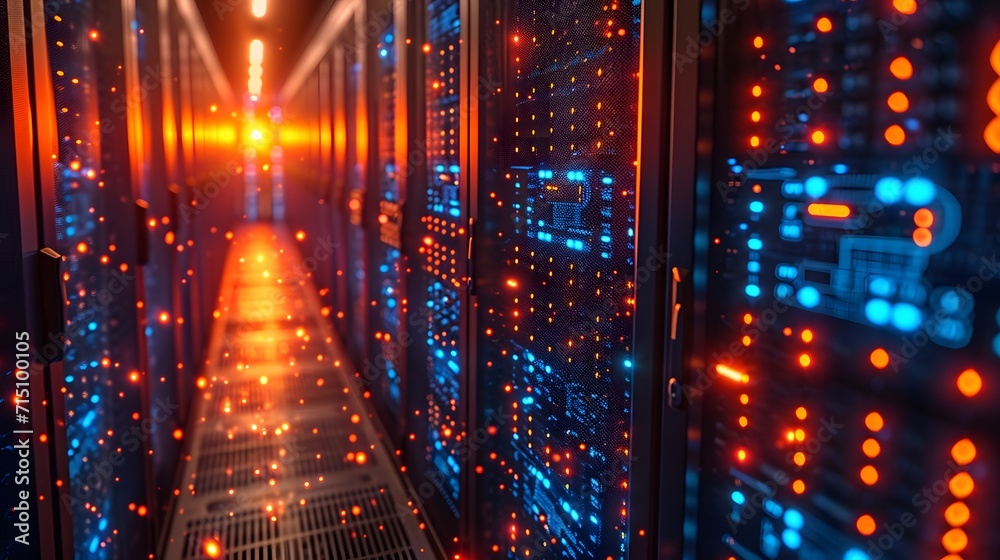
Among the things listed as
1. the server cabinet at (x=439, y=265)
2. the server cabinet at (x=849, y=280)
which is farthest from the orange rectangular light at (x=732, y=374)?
the server cabinet at (x=439, y=265)

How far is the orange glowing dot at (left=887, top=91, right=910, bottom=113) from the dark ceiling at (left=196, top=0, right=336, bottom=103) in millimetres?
4923

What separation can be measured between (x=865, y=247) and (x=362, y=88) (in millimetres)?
3518

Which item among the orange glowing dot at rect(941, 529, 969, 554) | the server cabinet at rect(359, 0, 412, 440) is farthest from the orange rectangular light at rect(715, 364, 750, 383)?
the server cabinet at rect(359, 0, 412, 440)

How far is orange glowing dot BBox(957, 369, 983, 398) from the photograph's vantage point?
660 mm

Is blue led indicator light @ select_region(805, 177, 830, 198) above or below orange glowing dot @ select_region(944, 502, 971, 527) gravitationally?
above

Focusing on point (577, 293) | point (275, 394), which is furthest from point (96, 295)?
point (275, 394)

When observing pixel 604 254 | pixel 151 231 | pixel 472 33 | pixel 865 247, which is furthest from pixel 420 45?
pixel 865 247

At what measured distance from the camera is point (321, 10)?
542cm

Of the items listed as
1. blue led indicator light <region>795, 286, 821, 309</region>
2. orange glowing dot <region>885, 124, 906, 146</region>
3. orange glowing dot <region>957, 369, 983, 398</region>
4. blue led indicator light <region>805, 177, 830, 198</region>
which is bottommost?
orange glowing dot <region>957, 369, 983, 398</region>

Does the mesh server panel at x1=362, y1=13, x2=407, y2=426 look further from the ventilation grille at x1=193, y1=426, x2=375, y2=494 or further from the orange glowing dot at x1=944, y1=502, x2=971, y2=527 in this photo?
the orange glowing dot at x1=944, y1=502, x2=971, y2=527

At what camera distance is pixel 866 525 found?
0.79m

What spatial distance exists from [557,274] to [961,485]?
→ 983 mm

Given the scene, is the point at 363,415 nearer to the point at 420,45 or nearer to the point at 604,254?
the point at 420,45

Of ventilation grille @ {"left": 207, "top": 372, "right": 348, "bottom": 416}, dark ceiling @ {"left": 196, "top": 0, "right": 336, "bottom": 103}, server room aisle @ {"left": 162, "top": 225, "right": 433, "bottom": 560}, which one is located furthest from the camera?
dark ceiling @ {"left": 196, "top": 0, "right": 336, "bottom": 103}
